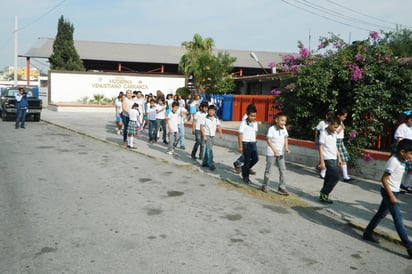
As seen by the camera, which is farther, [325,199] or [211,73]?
[211,73]

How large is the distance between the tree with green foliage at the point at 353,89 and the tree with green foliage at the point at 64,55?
29640mm

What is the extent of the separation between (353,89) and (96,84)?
25561 mm

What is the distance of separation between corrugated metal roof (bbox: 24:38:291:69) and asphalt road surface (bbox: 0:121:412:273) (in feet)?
104

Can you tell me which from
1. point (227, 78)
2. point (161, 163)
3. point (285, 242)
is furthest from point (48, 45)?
point (285, 242)

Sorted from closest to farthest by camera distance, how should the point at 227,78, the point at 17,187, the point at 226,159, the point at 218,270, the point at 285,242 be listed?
the point at 218,270, the point at 285,242, the point at 17,187, the point at 226,159, the point at 227,78

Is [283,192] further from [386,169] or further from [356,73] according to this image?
[356,73]

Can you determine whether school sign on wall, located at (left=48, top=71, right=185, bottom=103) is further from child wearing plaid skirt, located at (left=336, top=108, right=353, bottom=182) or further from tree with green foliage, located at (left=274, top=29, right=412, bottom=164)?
child wearing plaid skirt, located at (left=336, top=108, right=353, bottom=182)

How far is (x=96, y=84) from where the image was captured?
31.7 meters

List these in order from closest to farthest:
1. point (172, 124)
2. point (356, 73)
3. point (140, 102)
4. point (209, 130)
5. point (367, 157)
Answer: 1. point (367, 157)
2. point (356, 73)
3. point (209, 130)
4. point (172, 124)
5. point (140, 102)

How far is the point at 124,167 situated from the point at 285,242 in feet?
17.7

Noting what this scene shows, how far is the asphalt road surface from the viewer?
4.27 meters

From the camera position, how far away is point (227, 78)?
2511 cm

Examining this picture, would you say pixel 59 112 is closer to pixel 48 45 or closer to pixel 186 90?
pixel 186 90

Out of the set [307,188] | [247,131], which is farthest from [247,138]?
[307,188]
